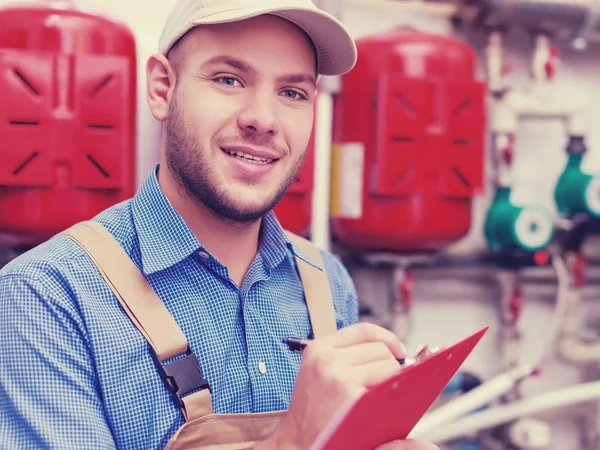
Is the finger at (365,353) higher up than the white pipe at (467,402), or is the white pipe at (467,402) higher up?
the finger at (365,353)

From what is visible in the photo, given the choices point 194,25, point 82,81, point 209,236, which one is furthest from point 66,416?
point 82,81

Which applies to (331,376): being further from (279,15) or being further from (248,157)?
(279,15)

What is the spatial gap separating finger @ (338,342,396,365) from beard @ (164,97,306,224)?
26 centimetres

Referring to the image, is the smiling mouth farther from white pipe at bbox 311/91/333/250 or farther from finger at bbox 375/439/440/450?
white pipe at bbox 311/91/333/250

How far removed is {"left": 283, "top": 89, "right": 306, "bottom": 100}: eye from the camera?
2.81 feet

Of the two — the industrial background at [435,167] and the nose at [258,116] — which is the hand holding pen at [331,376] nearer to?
the nose at [258,116]

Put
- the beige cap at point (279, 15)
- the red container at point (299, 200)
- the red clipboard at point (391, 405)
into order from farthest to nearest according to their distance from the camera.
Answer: the red container at point (299, 200)
the beige cap at point (279, 15)
the red clipboard at point (391, 405)

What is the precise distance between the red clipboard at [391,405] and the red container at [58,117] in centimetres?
71

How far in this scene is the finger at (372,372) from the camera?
600 millimetres

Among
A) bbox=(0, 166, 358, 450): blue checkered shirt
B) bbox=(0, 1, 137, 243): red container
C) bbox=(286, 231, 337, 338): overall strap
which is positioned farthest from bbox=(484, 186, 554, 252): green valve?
bbox=(0, 1, 137, 243): red container

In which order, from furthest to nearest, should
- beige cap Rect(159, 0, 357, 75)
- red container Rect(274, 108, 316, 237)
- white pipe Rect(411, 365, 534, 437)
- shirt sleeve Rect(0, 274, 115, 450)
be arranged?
white pipe Rect(411, 365, 534, 437) → red container Rect(274, 108, 316, 237) → beige cap Rect(159, 0, 357, 75) → shirt sleeve Rect(0, 274, 115, 450)

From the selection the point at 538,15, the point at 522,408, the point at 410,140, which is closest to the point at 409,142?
the point at 410,140

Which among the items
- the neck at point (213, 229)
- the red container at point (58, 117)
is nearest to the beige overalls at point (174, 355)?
the neck at point (213, 229)

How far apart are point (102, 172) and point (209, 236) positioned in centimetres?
38
